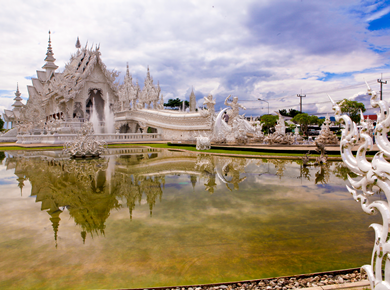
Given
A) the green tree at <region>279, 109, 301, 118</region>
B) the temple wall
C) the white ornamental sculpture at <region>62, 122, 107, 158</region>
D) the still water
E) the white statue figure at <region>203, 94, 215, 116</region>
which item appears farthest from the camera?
the green tree at <region>279, 109, 301, 118</region>

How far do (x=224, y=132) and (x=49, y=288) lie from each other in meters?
17.9

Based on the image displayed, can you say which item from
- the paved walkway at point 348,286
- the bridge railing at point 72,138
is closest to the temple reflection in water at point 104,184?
the paved walkway at point 348,286

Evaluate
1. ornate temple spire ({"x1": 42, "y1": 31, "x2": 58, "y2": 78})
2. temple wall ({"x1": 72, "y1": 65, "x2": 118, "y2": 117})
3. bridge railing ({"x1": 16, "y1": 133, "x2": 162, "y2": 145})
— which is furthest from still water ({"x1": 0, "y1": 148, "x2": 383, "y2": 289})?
ornate temple spire ({"x1": 42, "y1": 31, "x2": 58, "y2": 78})

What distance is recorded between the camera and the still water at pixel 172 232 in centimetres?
284

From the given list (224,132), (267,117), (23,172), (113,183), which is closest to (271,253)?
(113,183)

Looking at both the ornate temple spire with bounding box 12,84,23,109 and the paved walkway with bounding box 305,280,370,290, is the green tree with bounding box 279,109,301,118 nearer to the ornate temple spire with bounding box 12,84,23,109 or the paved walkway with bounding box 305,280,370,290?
the ornate temple spire with bounding box 12,84,23,109

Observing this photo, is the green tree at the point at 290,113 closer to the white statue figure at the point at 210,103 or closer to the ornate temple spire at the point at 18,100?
the white statue figure at the point at 210,103

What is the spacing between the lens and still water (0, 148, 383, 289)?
2.84 meters

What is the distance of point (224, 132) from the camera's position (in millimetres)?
19812

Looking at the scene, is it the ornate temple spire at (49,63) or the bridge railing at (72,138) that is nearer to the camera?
the bridge railing at (72,138)

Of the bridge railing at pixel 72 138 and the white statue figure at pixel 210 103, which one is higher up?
the white statue figure at pixel 210 103

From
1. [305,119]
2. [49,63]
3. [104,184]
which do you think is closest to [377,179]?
[104,184]

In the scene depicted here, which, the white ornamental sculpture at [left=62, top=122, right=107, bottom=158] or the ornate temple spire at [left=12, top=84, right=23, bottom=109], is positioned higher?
the ornate temple spire at [left=12, top=84, right=23, bottom=109]

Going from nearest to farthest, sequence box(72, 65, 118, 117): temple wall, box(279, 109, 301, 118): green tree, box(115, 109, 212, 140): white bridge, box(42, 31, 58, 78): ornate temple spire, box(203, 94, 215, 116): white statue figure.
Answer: box(203, 94, 215, 116): white statue figure → box(115, 109, 212, 140): white bridge → box(72, 65, 118, 117): temple wall → box(42, 31, 58, 78): ornate temple spire → box(279, 109, 301, 118): green tree
